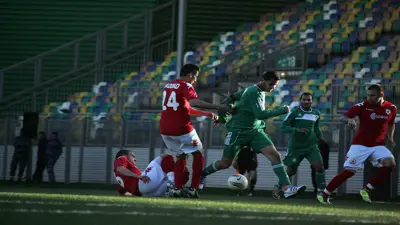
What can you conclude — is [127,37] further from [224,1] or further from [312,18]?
[312,18]

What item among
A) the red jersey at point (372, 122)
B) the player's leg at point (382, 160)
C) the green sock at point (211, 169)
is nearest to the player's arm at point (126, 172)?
the green sock at point (211, 169)

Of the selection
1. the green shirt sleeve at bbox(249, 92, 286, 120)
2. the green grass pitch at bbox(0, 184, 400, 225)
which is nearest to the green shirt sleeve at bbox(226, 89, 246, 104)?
the green shirt sleeve at bbox(249, 92, 286, 120)

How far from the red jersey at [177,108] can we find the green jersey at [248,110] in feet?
2.83

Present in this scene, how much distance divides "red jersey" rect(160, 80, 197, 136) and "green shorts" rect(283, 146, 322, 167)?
114 inches

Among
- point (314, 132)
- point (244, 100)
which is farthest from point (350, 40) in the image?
point (244, 100)

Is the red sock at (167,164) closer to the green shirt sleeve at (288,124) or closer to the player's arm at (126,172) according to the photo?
the player's arm at (126,172)

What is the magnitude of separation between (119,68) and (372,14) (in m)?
7.62

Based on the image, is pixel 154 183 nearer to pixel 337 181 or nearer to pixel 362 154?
pixel 337 181

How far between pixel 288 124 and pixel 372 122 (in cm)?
183

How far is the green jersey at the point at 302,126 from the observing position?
16.1 meters

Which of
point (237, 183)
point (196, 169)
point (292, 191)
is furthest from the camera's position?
point (237, 183)

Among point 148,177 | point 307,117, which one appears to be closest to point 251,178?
point 307,117

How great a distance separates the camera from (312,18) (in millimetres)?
28469

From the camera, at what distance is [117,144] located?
2269 cm
